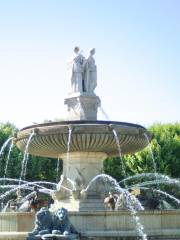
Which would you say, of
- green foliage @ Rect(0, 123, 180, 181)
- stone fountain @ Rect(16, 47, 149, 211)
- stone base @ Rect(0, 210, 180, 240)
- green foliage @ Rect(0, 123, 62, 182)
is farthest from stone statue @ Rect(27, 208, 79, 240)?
green foliage @ Rect(0, 123, 62, 182)

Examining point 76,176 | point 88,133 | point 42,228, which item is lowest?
point 42,228

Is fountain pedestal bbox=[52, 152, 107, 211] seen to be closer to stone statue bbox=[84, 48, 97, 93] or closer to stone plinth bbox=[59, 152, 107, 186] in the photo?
stone plinth bbox=[59, 152, 107, 186]

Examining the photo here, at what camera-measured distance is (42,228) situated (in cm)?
1411

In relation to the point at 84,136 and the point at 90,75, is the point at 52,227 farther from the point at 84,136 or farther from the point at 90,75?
the point at 90,75

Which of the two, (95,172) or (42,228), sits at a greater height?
(95,172)

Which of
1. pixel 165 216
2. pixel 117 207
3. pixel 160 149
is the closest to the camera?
pixel 165 216

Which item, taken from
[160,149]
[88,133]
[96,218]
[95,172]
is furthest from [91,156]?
[160,149]

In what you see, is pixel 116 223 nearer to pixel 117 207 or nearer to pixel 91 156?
pixel 117 207

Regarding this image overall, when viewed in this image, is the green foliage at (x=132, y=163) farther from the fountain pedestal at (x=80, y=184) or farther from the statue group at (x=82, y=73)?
the fountain pedestal at (x=80, y=184)

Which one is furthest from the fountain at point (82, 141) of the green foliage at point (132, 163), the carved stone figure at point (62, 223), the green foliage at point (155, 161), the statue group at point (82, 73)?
the green foliage at point (132, 163)

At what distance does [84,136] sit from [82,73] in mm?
3754

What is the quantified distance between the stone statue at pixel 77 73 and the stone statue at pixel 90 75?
16 cm

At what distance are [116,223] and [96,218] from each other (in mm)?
543

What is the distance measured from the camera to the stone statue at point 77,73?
21578mm
